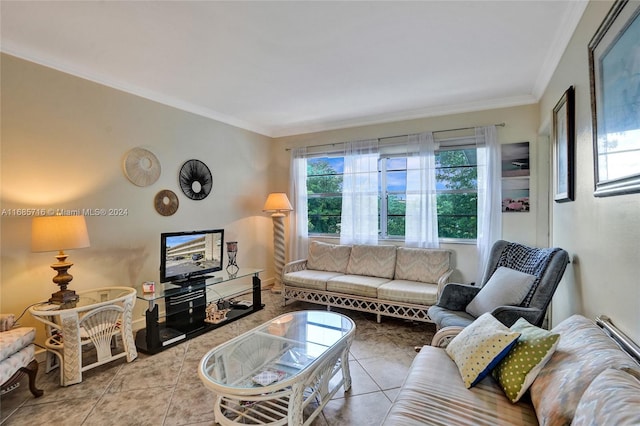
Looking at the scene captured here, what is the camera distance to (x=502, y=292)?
2.46m

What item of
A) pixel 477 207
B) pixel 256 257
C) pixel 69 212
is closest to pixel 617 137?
pixel 477 207

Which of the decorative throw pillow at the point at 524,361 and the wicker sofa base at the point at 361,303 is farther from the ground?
the decorative throw pillow at the point at 524,361

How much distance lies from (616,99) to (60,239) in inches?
140

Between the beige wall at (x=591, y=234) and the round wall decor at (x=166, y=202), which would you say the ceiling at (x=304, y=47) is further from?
the round wall decor at (x=166, y=202)

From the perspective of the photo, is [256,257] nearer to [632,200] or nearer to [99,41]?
[99,41]

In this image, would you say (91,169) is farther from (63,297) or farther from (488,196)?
(488,196)

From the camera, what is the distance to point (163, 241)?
3256 mm

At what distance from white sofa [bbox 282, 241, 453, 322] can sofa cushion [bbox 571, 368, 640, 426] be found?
7.61ft

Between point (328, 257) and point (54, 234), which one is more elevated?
point (54, 234)

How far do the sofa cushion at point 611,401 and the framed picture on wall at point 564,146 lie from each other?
1599 millimetres

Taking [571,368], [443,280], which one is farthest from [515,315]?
[443,280]

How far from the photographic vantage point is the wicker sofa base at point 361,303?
132 inches

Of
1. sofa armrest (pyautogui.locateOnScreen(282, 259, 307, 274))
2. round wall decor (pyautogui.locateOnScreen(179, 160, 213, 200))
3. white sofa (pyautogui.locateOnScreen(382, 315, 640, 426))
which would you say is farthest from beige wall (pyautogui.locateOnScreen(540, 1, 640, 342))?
round wall decor (pyautogui.locateOnScreen(179, 160, 213, 200))

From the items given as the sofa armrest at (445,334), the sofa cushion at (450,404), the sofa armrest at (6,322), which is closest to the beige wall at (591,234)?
the sofa cushion at (450,404)
